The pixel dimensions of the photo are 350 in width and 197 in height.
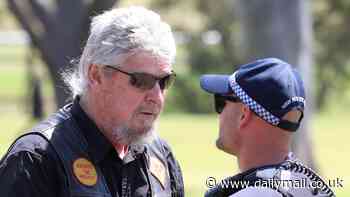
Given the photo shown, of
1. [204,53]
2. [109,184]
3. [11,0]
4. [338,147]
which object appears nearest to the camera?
[109,184]

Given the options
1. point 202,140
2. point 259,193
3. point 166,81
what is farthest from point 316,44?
point 259,193

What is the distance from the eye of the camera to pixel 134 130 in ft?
11.9

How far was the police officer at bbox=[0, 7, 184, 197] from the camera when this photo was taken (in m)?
3.47

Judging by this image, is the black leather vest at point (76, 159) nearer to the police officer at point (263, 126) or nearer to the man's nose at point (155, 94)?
the man's nose at point (155, 94)

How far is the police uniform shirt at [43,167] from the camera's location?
10.9ft

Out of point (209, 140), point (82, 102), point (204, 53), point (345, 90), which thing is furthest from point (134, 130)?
point (345, 90)

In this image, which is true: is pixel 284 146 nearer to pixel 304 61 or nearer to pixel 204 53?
pixel 304 61

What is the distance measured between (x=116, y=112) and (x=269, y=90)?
659 millimetres

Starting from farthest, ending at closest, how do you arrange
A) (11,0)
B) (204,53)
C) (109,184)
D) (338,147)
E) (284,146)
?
(204,53), (338,147), (11,0), (109,184), (284,146)

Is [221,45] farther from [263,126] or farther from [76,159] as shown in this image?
[263,126]

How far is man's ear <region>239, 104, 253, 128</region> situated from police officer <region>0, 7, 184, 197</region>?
1.63 ft

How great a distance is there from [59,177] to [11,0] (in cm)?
891

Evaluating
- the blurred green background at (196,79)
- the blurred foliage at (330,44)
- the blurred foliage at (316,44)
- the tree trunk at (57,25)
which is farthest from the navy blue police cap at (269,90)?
the blurred foliage at (330,44)

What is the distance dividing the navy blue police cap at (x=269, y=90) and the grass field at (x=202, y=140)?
7.26 m
